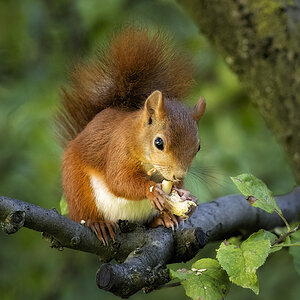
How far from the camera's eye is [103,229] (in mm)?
1720

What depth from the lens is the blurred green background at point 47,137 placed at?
3.12 meters

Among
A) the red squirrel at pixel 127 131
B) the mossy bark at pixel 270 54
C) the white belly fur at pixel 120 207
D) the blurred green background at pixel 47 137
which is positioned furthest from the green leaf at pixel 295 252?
the blurred green background at pixel 47 137

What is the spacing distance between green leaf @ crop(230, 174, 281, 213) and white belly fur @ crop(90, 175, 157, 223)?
475 mm

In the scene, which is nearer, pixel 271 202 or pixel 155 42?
pixel 271 202

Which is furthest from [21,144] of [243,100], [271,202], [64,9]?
[271,202]

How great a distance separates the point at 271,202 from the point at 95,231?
545mm

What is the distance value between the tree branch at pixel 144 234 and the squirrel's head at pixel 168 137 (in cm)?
20

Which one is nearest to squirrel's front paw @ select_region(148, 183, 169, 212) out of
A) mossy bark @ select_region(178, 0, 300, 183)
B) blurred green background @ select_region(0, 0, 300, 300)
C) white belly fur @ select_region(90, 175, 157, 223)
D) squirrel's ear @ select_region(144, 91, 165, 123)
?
white belly fur @ select_region(90, 175, 157, 223)

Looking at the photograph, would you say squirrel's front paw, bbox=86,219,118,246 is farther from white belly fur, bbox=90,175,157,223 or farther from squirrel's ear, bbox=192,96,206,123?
squirrel's ear, bbox=192,96,206,123

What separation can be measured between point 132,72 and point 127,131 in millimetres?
246

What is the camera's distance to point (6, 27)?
3.84 meters

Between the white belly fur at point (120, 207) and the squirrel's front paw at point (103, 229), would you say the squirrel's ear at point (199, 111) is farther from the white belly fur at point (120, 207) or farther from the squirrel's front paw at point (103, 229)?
the squirrel's front paw at point (103, 229)

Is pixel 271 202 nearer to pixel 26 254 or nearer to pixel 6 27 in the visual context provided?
pixel 26 254

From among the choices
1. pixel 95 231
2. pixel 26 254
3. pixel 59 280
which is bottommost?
pixel 59 280
